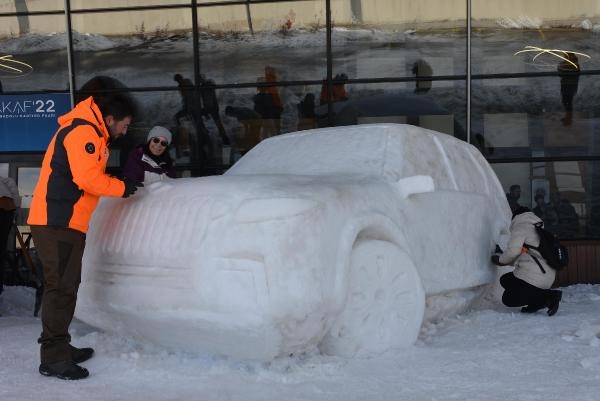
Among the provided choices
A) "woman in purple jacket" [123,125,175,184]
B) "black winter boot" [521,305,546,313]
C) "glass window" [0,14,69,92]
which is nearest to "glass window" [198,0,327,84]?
"glass window" [0,14,69,92]

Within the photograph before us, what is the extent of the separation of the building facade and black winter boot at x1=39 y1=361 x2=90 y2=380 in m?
6.84

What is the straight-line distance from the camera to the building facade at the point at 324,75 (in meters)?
9.84

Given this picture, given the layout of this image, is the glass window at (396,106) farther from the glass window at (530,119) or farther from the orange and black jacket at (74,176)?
the orange and black jacket at (74,176)

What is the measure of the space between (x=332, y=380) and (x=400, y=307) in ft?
2.41

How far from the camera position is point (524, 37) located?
1027 centimetres

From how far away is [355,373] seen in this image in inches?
135

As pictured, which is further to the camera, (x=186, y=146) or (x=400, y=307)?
(x=186, y=146)

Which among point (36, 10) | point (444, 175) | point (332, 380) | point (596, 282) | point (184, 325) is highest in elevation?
point (36, 10)

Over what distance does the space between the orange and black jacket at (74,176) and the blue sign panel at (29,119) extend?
669cm

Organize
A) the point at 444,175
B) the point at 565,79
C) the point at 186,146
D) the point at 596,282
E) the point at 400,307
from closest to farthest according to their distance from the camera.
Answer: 1. the point at 400,307
2. the point at 444,175
3. the point at 596,282
4. the point at 565,79
5. the point at 186,146

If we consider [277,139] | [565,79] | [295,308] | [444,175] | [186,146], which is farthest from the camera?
[186,146]

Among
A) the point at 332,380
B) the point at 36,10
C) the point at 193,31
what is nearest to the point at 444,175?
the point at 332,380

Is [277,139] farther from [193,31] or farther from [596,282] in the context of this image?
[193,31]

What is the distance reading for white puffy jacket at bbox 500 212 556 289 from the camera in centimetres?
493
